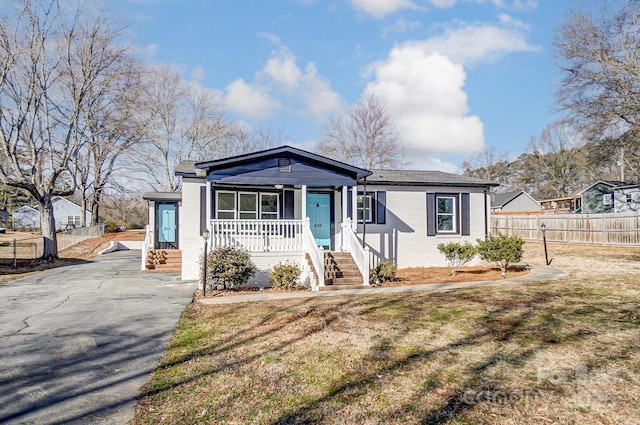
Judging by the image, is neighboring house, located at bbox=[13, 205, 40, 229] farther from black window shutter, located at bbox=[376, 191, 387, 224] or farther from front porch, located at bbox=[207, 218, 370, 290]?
black window shutter, located at bbox=[376, 191, 387, 224]

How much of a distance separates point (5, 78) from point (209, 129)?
1806 centimetres

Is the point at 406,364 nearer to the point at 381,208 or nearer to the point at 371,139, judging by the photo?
the point at 381,208

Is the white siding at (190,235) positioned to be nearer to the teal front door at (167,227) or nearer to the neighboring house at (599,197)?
the teal front door at (167,227)

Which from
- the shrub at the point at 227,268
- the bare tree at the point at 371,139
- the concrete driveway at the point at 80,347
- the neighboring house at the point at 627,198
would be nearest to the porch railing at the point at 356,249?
the shrub at the point at 227,268

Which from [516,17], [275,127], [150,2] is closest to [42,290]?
[150,2]

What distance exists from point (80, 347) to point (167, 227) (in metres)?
14.4

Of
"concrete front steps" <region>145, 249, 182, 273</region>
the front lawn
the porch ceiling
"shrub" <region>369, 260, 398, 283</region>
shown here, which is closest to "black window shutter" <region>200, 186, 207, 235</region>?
the porch ceiling

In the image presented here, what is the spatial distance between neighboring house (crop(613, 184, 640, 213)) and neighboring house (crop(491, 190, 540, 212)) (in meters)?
11.6

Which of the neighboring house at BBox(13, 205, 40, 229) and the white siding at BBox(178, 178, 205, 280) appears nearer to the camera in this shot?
the white siding at BBox(178, 178, 205, 280)

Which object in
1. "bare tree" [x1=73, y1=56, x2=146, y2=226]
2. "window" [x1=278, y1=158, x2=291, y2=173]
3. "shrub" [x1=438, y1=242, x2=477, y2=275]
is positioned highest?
"bare tree" [x1=73, y1=56, x2=146, y2=226]

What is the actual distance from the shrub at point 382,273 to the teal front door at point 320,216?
3159mm

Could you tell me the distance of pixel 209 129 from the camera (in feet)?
113

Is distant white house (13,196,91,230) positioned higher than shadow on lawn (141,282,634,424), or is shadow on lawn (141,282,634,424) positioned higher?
distant white house (13,196,91,230)

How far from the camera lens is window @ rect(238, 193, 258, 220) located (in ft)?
43.4
